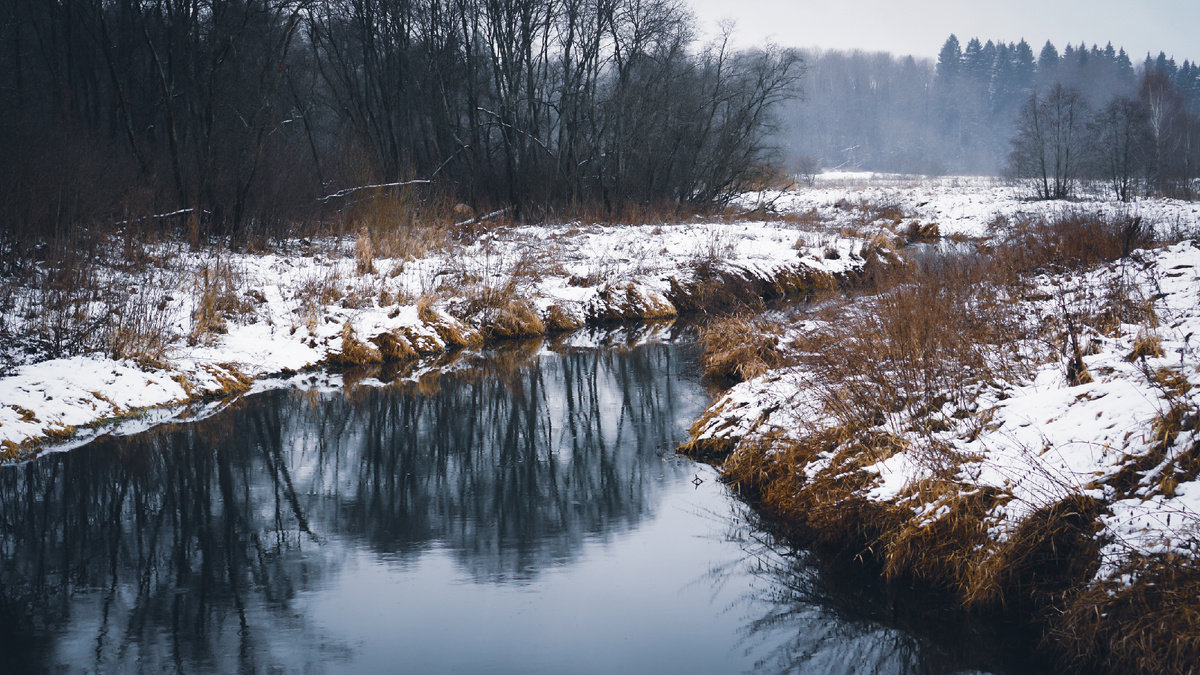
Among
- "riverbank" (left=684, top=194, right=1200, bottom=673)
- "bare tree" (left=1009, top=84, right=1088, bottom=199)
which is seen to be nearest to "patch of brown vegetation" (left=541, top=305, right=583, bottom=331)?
"riverbank" (left=684, top=194, right=1200, bottom=673)

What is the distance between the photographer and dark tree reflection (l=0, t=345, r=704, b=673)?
4.80 m

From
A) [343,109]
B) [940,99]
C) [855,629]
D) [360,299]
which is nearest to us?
[855,629]

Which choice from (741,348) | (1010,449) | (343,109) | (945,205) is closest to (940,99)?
(945,205)

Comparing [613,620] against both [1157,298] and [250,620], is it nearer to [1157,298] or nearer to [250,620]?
[250,620]

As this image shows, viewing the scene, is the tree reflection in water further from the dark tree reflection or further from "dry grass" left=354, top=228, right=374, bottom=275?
"dry grass" left=354, top=228, right=374, bottom=275

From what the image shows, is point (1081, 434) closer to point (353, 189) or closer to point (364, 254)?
point (364, 254)

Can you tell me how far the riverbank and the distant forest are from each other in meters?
75.9

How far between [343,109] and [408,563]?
20.4 m

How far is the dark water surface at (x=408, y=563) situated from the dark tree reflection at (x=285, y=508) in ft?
0.08

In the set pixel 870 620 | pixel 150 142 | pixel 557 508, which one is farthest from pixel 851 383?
pixel 150 142

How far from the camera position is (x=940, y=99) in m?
96.9

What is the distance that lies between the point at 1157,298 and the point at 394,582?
6947 mm

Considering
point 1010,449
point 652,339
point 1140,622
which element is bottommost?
point 1140,622

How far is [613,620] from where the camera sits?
498cm
